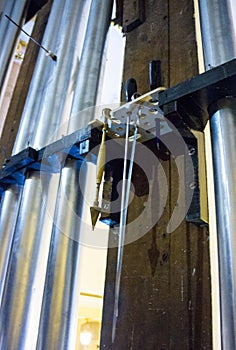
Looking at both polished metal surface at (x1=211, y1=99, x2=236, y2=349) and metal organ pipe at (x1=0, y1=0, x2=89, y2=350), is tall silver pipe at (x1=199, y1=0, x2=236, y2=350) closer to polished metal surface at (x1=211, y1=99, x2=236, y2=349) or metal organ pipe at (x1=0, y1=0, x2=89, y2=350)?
polished metal surface at (x1=211, y1=99, x2=236, y2=349)

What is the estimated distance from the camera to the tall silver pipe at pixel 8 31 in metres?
1.22

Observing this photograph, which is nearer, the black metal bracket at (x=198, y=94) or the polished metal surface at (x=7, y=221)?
the black metal bracket at (x=198, y=94)

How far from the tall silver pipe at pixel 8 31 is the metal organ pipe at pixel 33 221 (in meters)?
0.26

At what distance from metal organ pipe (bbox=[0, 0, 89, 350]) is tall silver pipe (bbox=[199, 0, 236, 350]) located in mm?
377

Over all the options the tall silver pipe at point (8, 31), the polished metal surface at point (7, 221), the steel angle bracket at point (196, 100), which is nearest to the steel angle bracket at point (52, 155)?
the polished metal surface at point (7, 221)

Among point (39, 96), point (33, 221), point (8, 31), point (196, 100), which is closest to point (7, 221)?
point (33, 221)

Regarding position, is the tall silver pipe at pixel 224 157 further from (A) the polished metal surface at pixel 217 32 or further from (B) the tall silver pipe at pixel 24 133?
(B) the tall silver pipe at pixel 24 133

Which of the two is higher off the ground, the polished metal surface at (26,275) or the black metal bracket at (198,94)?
the black metal bracket at (198,94)

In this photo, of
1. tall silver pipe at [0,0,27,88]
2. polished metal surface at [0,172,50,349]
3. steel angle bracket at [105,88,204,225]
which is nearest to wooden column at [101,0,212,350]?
steel angle bracket at [105,88,204,225]

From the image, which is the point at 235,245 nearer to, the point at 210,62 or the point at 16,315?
the point at 210,62

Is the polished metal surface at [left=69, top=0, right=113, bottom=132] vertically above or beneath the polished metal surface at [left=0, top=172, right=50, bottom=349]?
above

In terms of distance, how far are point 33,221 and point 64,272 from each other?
0.52 feet

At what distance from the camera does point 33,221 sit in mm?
698

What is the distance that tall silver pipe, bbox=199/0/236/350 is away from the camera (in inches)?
15.4
